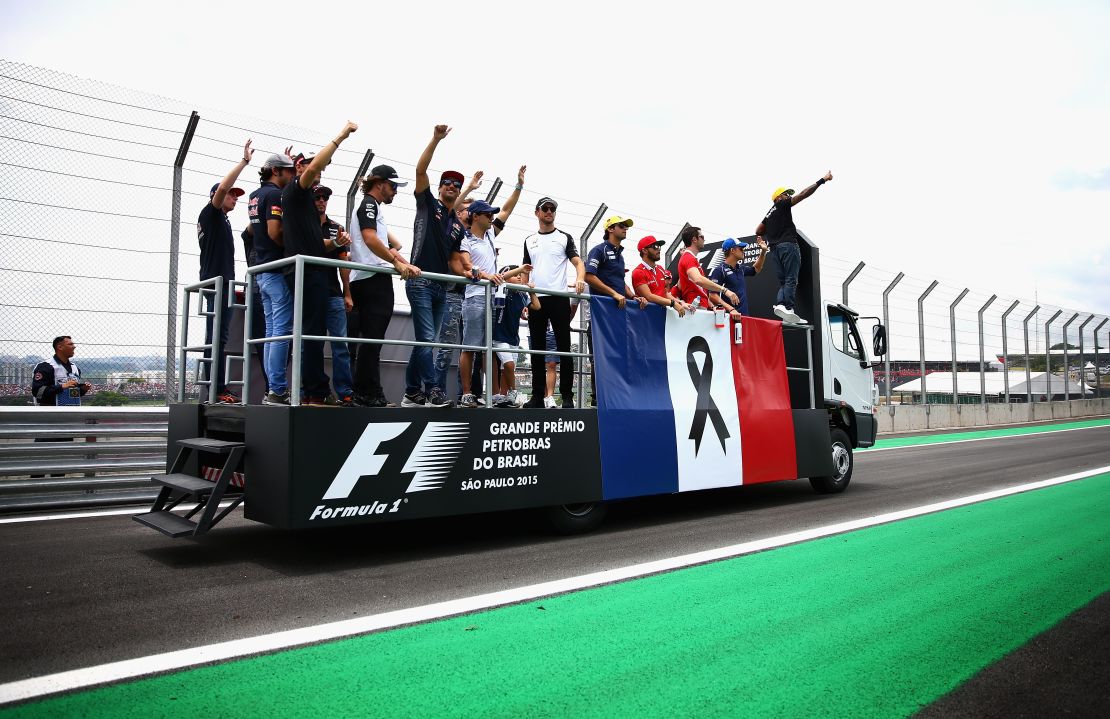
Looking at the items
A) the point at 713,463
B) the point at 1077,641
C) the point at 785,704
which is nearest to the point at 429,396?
the point at 713,463

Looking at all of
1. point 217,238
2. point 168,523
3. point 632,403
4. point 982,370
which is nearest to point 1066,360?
point 982,370

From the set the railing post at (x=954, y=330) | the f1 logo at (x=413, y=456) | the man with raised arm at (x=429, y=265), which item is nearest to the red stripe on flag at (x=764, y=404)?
the man with raised arm at (x=429, y=265)

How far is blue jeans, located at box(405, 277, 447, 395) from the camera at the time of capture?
558 centimetres

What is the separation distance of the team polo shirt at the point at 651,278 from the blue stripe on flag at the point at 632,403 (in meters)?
0.28

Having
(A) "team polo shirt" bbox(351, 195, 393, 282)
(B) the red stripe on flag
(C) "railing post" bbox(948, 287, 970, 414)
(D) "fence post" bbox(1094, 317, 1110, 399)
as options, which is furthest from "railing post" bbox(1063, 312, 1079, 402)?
(A) "team polo shirt" bbox(351, 195, 393, 282)

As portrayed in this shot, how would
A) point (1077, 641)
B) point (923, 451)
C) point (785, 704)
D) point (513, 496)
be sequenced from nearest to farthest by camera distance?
point (785, 704) < point (1077, 641) < point (513, 496) < point (923, 451)

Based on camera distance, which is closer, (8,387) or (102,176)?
(8,387)

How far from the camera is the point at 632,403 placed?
6410 millimetres

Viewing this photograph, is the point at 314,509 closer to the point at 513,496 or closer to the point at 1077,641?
the point at 513,496

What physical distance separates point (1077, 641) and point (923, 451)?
38.0 ft

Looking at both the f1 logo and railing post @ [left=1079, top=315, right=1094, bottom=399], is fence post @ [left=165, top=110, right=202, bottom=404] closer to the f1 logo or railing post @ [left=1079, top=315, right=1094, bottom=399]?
the f1 logo

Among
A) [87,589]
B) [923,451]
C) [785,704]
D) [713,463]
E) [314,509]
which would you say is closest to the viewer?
[785,704]

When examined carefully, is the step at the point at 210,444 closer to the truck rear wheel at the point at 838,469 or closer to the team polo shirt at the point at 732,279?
the team polo shirt at the point at 732,279

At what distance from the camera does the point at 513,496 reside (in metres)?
5.45
